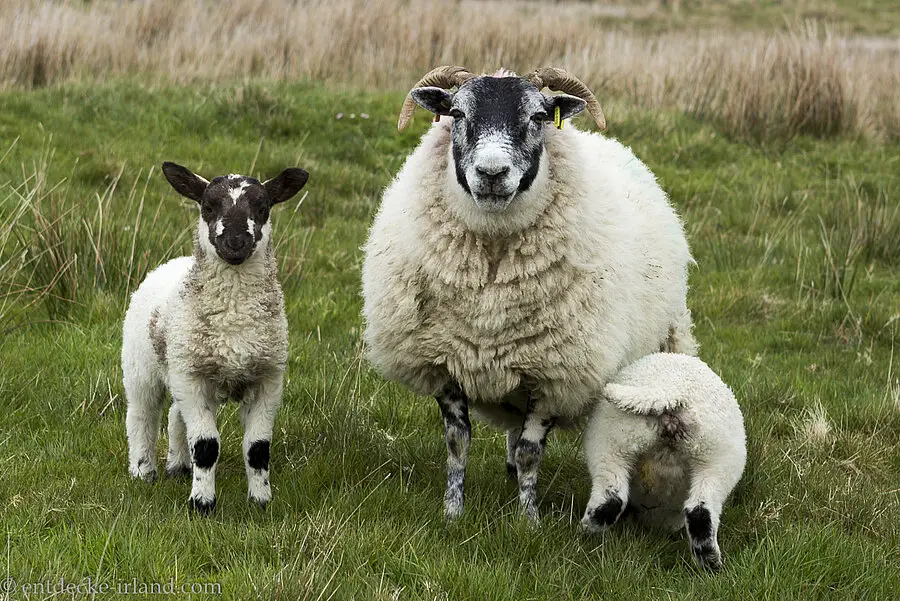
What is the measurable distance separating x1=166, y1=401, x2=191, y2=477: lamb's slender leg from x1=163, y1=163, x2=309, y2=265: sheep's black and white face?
932 millimetres

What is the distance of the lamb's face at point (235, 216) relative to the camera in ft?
12.3

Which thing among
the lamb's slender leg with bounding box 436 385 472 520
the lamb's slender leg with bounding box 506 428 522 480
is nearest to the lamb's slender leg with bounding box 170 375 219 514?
the lamb's slender leg with bounding box 436 385 472 520

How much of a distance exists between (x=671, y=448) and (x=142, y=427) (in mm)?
2241

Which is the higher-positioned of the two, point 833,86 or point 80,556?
point 833,86

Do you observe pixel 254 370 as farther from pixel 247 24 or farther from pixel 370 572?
pixel 247 24

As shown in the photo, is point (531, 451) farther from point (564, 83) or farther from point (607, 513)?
point (564, 83)

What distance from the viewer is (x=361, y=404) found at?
508 centimetres

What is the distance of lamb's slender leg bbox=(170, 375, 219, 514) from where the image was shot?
150 inches

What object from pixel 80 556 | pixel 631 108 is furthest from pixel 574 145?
pixel 631 108

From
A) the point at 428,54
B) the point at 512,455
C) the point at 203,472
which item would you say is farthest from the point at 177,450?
the point at 428,54

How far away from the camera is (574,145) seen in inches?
171

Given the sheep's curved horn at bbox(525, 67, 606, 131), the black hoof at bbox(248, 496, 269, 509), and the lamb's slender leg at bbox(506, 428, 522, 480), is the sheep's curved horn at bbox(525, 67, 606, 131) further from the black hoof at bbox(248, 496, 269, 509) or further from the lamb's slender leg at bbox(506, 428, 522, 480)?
the black hoof at bbox(248, 496, 269, 509)

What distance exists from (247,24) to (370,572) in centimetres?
1126

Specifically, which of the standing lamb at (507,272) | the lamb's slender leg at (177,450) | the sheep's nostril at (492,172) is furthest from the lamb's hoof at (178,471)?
the sheep's nostril at (492,172)
